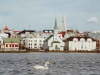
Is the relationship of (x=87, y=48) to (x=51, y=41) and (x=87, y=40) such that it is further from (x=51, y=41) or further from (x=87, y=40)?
(x=51, y=41)

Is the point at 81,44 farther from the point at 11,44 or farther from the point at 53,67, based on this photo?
the point at 53,67

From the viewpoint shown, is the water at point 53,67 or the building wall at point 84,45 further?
the building wall at point 84,45

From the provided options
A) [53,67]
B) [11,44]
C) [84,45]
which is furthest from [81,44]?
[53,67]

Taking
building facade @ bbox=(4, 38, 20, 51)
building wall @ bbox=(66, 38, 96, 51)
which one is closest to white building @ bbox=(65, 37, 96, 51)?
building wall @ bbox=(66, 38, 96, 51)

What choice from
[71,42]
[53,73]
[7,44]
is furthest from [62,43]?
[53,73]

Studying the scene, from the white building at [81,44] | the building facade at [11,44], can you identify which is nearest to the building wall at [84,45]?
the white building at [81,44]

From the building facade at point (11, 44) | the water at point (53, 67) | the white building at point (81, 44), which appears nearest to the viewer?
the water at point (53, 67)

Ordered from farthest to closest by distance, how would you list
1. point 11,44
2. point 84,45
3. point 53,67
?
point 84,45 → point 11,44 → point 53,67

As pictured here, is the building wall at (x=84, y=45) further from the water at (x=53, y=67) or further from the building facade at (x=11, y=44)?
the water at (x=53, y=67)

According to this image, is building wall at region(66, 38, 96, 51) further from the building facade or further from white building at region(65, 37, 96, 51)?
the building facade

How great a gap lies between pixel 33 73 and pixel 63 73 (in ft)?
14.0

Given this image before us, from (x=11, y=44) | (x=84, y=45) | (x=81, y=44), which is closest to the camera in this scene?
(x=11, y=44)

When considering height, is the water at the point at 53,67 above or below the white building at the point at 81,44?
below

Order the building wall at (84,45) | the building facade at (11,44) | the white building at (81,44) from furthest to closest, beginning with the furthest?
the building wall at (84,45) < the white building at (81,44) < the building facade at (11,44)
